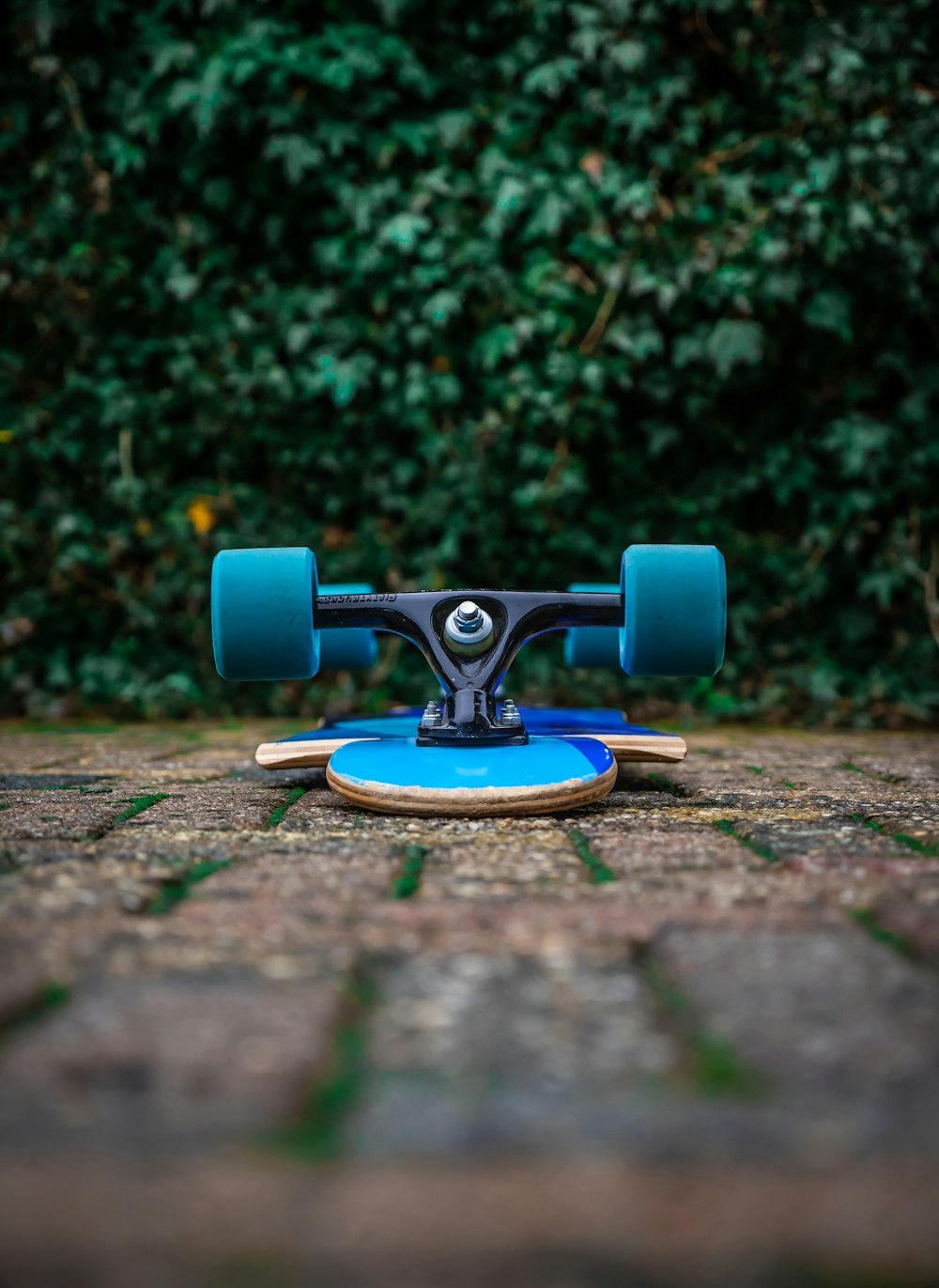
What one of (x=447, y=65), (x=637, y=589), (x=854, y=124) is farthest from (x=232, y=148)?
(x=637, y=589)

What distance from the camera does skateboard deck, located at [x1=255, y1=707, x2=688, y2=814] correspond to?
1555 mm

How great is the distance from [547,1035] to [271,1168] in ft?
0.78

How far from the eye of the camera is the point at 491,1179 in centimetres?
57

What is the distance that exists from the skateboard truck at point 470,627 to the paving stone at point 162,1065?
1025 mm

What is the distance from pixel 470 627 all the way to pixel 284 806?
442mm

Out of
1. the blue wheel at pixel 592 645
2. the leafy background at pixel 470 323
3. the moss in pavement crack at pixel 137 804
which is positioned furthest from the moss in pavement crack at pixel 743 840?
the leafy background at pixel 470 323

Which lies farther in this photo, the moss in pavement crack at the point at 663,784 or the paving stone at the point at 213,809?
the moss in pavement crack at the point at 663,784

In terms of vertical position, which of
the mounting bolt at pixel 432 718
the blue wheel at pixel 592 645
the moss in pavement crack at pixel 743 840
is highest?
the blue wheel at pixel 592 645

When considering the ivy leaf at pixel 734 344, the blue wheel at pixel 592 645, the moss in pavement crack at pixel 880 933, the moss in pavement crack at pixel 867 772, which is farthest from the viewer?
the ivy leaf at pixel 734 344

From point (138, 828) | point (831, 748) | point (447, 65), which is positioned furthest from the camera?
point (447, 65)

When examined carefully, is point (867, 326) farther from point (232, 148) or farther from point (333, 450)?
point (232, 148)

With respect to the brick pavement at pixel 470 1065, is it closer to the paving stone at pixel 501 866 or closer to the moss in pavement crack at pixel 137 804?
the paving stone at pixel 501 866

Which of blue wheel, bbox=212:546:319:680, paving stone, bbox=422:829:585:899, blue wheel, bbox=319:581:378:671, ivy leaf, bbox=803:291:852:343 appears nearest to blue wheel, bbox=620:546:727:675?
paving stone, bbox=422:829:585:899

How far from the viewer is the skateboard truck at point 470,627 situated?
6.03 ft
